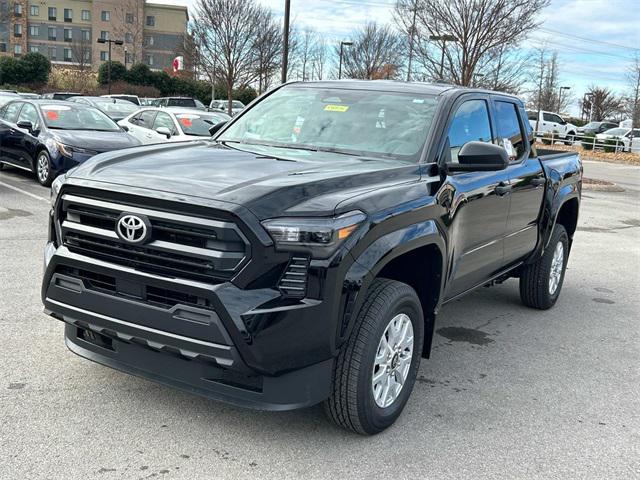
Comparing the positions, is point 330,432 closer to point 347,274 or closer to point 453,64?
point 347,274

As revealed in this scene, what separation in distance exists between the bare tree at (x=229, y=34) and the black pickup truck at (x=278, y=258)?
27.6m

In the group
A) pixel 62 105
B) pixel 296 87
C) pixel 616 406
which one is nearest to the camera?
pixel 616 406

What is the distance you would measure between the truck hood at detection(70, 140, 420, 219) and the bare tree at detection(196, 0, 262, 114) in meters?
27.7

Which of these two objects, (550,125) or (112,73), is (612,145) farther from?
(112,73)

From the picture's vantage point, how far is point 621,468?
11.2 ft

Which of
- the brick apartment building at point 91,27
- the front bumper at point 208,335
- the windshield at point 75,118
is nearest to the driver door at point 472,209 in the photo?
the front bumper at point 208,335

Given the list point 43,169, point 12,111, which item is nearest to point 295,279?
point 43,169

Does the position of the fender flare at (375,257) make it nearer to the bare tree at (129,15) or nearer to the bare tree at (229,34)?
the bare tree at (229,34)

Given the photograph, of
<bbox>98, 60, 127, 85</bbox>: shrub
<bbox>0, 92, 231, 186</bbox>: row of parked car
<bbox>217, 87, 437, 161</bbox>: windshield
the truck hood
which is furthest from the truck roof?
<bbox>98, 60, 127, 85</bbox>: shrub

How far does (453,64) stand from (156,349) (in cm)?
1813

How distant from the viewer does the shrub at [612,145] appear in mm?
33219

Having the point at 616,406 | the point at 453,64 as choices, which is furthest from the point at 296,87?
the point at 453,64

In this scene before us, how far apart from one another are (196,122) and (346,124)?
9345mm

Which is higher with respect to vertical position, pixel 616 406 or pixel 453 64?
pixel 453 64
